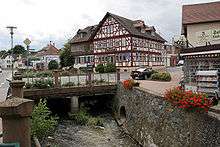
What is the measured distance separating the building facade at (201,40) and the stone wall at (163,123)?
3.24 m

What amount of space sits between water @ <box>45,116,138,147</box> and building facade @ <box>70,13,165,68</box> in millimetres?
31757

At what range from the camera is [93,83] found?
86.0ft

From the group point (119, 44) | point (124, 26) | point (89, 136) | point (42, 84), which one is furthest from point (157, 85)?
point (119, 44)

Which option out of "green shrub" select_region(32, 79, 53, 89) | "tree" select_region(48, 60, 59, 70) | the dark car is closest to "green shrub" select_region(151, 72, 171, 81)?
the dark car

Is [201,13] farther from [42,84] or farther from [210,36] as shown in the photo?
[42,84]

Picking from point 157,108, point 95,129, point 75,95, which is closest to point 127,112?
point 95,129

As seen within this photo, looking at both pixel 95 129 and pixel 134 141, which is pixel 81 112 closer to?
pixel 95 129

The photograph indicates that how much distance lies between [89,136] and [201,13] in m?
14.6

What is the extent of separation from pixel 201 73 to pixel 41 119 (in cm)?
836

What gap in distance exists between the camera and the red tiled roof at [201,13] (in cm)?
2567

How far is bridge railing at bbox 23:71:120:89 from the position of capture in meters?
23.9

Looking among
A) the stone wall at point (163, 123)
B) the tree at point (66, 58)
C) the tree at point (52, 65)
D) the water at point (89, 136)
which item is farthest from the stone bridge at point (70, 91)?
the tree at point (66, 58)

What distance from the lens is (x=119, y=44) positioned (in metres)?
54.6

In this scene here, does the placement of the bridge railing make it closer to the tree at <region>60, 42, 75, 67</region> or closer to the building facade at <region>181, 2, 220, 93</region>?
the building facade at <region>181, 2, 220, 93</region>
